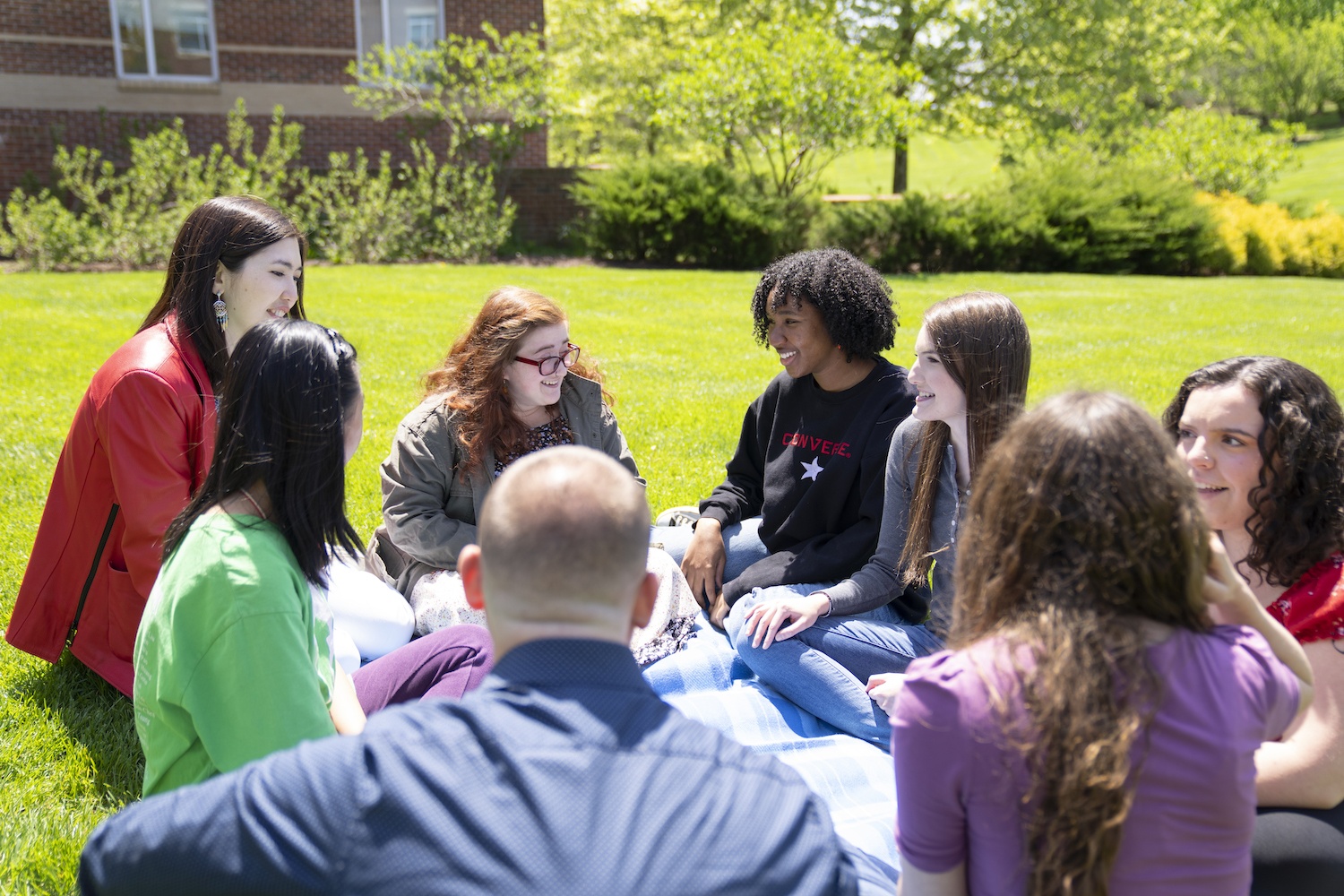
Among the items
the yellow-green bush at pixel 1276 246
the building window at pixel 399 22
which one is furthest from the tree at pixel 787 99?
the yellow-green bush at pixel 1276 246

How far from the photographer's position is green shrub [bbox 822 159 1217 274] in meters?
16.1

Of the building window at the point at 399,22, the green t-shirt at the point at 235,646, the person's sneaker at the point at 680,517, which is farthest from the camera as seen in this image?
the building window at the point at 399,22

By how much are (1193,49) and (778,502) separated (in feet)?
102

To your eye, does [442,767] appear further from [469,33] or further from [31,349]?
[469,33]

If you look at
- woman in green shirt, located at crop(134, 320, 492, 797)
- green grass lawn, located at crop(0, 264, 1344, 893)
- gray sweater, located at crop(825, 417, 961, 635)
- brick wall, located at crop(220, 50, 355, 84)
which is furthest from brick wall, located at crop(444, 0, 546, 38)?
woman in green shirt, located at crop(134, 320, 492, 797)

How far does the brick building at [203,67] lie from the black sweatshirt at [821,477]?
15.6m

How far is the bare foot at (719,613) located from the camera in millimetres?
3857

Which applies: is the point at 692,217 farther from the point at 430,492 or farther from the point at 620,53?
the point at 430,492

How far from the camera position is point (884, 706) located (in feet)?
9.68

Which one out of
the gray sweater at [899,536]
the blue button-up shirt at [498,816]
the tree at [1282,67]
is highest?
the tree at [1282,67]

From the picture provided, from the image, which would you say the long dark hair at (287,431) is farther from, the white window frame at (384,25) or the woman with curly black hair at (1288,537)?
the white window frame at (384,25)

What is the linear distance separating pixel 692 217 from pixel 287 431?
14.5 metres

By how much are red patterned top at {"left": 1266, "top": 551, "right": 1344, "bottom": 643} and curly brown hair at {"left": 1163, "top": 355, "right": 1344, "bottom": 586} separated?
25 millimetres

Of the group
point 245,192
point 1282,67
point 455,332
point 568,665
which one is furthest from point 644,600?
point 1282,67
